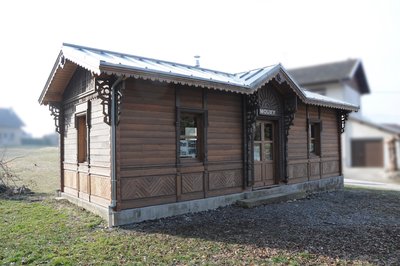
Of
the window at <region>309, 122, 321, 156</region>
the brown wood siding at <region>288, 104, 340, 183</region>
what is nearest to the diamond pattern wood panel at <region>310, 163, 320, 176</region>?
the brown wood siding at <region>288, 104, 340, 183</region>

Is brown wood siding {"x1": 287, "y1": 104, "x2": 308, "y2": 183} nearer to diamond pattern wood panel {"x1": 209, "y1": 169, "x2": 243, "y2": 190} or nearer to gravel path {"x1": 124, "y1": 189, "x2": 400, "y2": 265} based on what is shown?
gravel path {"x1": 124, "y1": 189, "x2": 400, "y2": 265}

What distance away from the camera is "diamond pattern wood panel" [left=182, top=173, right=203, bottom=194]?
8.00 metres

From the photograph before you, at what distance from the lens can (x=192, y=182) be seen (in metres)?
8.16

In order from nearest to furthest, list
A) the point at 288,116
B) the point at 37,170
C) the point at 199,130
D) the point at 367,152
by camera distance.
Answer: the point at 199,130
the point at 288,116
the point at 37,170
the point at 367,152

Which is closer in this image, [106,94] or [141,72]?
[141,72]

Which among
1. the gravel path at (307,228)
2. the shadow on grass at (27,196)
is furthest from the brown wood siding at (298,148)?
the shadow on grass at (27,196)

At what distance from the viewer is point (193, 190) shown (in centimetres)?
817

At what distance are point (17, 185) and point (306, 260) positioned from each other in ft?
36.1

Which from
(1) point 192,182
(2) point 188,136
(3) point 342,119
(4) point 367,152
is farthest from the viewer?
(4) point 367,152

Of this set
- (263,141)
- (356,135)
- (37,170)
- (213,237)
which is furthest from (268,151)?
(356,135)

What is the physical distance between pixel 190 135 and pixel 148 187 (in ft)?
6.13

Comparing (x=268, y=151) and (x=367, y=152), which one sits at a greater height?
(x=268, y=151)

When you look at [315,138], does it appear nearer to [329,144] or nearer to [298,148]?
[329,144]

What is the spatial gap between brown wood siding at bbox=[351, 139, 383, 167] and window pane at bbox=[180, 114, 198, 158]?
68.8 ft
